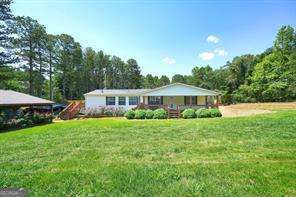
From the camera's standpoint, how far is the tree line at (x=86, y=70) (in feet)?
183

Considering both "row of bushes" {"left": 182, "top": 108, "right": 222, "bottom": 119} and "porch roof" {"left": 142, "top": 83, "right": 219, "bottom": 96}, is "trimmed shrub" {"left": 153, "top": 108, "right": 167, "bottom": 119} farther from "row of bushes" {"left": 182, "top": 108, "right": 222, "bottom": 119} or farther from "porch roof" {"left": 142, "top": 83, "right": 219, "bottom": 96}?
"porch roof" {"left": 142, "top": 83, "right": 219, "bottom": 96}

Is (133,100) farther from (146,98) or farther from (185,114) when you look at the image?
(185,114)

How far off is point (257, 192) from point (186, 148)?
204 inches

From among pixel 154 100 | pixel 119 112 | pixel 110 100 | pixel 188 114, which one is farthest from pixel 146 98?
pixel 188 114

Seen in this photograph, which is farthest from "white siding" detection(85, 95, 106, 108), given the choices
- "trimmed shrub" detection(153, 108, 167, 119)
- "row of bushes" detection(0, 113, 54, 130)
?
"trimmed shrub" detection(153, 108, 167, 119)

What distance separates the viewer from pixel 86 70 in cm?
8219

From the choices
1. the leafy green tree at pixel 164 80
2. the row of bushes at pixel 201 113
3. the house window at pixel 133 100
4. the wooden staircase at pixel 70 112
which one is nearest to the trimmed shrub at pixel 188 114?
the row of bushes at pixel 201 113

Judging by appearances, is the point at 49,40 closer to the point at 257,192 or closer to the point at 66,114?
the point at 66,114

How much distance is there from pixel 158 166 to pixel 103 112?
96.8 ft

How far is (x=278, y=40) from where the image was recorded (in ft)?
202

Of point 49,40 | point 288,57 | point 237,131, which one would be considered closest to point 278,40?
point 288,57

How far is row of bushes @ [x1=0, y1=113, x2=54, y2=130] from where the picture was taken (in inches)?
1036

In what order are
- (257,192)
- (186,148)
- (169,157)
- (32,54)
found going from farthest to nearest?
(32,54) < (186,148) < (169,157) < (257,192)

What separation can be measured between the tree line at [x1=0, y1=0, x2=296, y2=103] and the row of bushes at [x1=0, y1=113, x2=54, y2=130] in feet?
27.0
